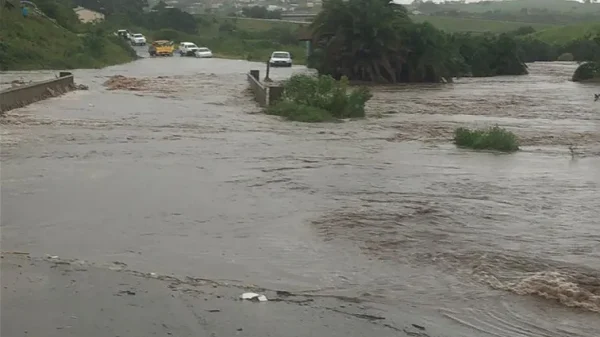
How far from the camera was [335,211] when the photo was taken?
35.7 ft

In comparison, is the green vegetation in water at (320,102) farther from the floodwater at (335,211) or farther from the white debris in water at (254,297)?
the white debris in water at (254,297)

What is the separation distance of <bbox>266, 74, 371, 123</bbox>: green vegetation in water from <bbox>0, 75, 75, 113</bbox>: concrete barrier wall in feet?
23.1

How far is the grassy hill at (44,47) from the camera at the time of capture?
52688mm

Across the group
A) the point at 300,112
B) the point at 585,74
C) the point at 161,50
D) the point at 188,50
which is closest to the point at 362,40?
the point at 585,74

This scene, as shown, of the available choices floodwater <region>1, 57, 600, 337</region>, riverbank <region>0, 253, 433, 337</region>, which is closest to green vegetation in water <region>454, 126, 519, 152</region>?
floodwater <region>1, 57, 600, 337</region>

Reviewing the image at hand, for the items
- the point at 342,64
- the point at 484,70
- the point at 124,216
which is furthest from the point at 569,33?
the point at 124,216

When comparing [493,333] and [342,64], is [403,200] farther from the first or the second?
[342,64]

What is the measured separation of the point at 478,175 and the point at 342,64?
33378 mm

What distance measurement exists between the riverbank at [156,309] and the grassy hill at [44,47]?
4579 cm

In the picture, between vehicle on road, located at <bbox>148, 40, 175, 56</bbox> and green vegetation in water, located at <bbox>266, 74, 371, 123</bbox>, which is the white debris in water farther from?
vehicle on road, located at <bbox>148, 40, 175, 56</bbox>

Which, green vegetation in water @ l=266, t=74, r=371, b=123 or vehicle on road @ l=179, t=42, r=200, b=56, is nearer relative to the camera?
green vegetation in water @ l=266, t=74, r=371, b=123

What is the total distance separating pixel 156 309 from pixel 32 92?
21879 mm

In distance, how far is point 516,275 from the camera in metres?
8.01

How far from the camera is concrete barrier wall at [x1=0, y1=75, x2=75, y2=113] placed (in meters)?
23.5
